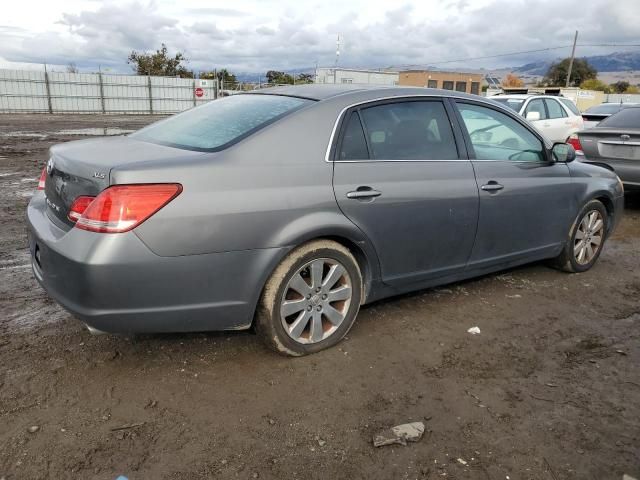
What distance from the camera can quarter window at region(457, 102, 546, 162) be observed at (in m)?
4.09

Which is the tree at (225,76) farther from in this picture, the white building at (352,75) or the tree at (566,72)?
the tree at (566,72)

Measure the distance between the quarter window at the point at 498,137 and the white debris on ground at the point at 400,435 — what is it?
219cm

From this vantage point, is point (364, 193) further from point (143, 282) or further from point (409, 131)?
point (143, 282)

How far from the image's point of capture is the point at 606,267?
5.49 m

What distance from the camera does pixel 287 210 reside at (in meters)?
3.02

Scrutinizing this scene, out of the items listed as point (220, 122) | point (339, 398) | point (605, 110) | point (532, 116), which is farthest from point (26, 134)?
point (605, 110)

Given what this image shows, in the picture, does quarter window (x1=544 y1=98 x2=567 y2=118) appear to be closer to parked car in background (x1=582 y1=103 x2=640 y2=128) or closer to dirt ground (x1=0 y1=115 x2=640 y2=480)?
parked car in background (x1=582 y1=103 x2=640 y2=128)

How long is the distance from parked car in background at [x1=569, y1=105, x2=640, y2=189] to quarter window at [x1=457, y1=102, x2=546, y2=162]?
3.39m

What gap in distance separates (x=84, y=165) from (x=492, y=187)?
281 centimetres

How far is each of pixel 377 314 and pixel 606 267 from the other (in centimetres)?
289

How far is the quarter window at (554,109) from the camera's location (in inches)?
491

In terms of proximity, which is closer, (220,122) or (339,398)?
(339,398)

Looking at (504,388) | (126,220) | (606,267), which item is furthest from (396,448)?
(606,267)

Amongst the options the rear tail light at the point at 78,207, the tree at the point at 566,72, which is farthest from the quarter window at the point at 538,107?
the tree at the point at 566,72
